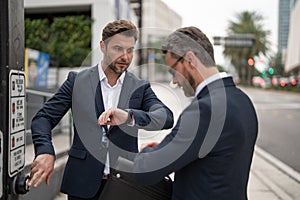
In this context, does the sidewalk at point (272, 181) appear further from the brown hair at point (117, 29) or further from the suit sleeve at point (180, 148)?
the suit sleeve at point (180, 148)

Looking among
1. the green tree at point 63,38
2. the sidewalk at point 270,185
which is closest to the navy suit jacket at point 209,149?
the sidewalk at point 270,185

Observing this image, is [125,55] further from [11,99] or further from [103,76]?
[11,99]

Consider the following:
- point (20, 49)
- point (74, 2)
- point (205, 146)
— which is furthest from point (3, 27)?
point (74, 2)

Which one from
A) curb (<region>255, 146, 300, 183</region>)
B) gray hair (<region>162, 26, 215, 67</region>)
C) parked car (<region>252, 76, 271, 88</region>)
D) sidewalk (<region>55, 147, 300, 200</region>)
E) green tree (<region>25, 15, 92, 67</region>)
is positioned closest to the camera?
gray hair (<region>162, 26, 215, 67</region>)

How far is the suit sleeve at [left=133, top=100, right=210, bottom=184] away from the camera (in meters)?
1.57

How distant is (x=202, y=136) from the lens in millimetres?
1572

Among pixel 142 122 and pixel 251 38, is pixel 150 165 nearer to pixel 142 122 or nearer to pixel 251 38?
pixel 142 122

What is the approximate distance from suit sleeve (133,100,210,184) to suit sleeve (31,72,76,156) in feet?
1.79

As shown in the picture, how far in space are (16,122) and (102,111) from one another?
0.45 meters

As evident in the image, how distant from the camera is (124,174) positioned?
180 cm

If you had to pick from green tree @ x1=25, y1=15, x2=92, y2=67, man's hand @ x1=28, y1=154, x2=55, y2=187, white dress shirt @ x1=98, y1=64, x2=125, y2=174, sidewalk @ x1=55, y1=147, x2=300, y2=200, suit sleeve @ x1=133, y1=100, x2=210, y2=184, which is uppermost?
green tree @ x1=25, y1=15, x2=92, y2=67

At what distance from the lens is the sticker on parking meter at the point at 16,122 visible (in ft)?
5.66

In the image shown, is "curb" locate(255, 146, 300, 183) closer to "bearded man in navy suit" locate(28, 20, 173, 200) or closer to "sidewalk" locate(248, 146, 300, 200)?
"sidewalk" locate(248, 146, 300, 200)

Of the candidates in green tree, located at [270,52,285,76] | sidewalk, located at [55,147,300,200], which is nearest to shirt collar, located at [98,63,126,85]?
sidewalk, located at [55,147,300,200]
